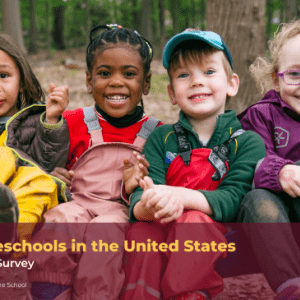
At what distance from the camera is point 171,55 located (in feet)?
7.38

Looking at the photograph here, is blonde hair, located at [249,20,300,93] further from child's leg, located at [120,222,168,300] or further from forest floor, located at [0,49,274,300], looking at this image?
forest floor, located at [0,49,274,300]

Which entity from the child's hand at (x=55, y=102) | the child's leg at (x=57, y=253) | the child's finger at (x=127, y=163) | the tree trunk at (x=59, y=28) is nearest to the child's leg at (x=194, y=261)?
the child's leg at (x=57, y=253)

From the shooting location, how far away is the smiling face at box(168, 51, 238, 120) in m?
2.13

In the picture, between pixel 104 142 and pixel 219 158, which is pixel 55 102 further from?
pixel 219 158

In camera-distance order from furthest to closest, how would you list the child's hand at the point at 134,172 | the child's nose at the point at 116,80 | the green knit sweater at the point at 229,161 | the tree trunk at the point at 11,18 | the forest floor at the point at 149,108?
1. the tree trunk at the point at 11,18
2. the forest floor at the point at 149,108
3. the child's nose at the point at 116,80
4. the child's hand at the point at 134,172
5. the green knit sweater at the point at 229,161

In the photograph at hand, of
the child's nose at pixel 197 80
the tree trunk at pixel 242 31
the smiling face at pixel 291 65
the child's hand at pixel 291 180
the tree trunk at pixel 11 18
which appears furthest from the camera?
the tree trunk at pixel 11 18

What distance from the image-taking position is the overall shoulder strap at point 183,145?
2038mm

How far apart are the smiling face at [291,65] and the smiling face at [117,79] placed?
36.4 inches

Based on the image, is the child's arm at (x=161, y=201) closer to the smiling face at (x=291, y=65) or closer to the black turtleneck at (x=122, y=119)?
the black turtleneck at (x=122, y=119)

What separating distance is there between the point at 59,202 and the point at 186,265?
0.93 m

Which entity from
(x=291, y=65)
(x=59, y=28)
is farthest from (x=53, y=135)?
(x=59, y=28)

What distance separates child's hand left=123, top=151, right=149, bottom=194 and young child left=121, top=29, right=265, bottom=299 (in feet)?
0.21

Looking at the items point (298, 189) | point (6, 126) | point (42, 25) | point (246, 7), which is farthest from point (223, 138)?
point (42, 25)

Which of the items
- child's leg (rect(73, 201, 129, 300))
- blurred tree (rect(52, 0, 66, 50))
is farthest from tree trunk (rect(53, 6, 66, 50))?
child's leg (rect(73, 201, 129, 300))
